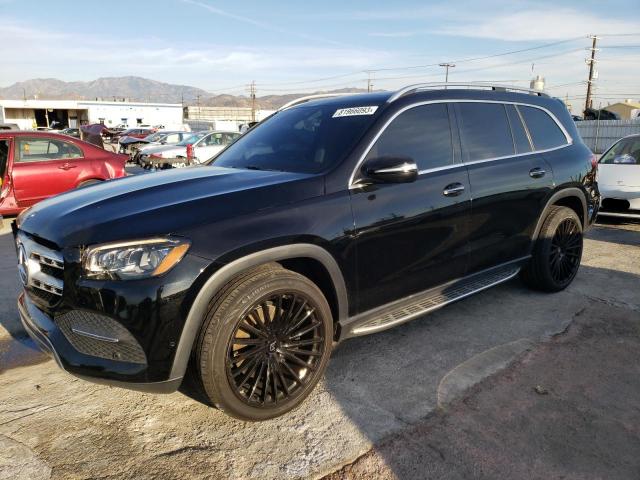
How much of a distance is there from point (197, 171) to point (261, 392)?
1.62 meters

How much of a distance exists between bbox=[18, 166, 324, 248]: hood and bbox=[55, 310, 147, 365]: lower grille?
366 mm

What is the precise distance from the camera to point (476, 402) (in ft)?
9.49

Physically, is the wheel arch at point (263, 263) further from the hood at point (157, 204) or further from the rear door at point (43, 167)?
the rear door at point (43, 167)

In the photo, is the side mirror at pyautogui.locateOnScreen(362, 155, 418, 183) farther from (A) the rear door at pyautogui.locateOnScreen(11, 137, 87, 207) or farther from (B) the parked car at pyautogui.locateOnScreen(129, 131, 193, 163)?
(B) the parked car at pyautogui.locateOnScreen(129, 131, 193, 163)

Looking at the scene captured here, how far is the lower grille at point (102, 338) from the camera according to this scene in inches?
90.9

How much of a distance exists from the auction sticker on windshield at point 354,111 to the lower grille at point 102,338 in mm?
2052

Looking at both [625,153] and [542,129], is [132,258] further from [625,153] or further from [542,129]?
[625,153]

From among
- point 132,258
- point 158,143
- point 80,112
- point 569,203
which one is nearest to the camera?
point 132,258

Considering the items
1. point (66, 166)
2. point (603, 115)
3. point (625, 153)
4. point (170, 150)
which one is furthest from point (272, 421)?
point (603, 115)

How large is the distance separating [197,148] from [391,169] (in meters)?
14.9

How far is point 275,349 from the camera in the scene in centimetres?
271

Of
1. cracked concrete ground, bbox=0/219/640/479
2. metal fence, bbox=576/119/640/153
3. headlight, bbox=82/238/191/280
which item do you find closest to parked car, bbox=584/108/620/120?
metal fence, bbox=576/119/640/153

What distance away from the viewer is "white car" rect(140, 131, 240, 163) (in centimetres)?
1642

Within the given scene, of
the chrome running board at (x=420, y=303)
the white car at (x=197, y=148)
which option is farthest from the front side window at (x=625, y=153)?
the white car at (x=197, y=148)
